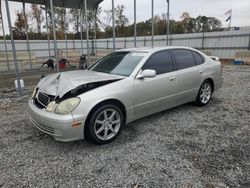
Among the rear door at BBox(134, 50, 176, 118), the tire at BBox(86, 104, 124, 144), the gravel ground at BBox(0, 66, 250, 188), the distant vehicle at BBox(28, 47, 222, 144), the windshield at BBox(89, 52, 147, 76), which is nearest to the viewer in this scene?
the gravel ground at BBox(0, 66, 250, 188)

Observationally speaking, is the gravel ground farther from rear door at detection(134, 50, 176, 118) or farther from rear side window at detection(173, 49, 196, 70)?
rear side window at detection(173, 49, 196, 70)

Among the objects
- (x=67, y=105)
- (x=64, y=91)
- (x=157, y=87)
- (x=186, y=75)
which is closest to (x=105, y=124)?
(x=67, y=105)

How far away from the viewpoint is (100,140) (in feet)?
10.2

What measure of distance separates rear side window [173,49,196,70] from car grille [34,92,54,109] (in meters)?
2.66

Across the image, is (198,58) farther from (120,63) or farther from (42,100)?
(42,100)

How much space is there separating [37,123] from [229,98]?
5.15 meters

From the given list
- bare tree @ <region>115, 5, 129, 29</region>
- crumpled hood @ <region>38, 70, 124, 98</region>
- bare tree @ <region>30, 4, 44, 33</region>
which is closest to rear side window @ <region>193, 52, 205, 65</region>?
crumpled hood @ <region>38, 70, 124, 98</region>

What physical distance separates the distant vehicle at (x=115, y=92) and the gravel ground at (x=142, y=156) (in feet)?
1.04

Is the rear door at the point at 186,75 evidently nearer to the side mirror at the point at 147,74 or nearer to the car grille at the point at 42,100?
the side mirror at the point at 147,74

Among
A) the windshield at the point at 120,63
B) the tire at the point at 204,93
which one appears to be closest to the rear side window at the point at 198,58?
the tire at the point at 204,93

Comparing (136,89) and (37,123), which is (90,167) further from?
(136,89)

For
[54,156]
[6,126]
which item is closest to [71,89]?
[54,156]

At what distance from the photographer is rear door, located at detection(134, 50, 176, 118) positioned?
3.53 meters

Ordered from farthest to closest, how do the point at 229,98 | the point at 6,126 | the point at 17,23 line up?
the point at 17,23 < the point at 229,98 < the point at 6,126
